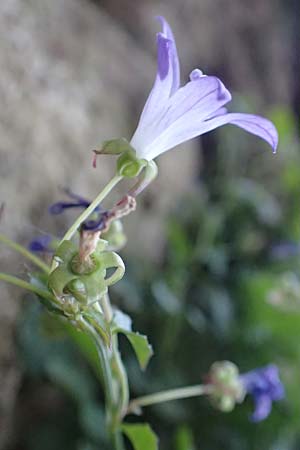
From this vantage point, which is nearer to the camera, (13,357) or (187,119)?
(187,119)

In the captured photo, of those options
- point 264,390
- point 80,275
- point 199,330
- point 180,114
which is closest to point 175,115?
point 180,114

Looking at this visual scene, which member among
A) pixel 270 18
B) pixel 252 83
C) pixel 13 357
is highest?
pixel 270 18

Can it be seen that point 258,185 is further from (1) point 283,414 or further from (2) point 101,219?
(2) point 101,219

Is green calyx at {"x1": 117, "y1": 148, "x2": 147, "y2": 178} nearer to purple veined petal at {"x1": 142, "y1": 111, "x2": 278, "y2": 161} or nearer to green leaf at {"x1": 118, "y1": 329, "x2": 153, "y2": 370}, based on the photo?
purple veined petal at {"x1": 142, "y1": 111, "x2": 278, "y2": 161}

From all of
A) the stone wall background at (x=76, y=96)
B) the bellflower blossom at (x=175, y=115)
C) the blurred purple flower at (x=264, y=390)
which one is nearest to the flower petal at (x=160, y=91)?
the bellflower blossom at (x=175, y=115)

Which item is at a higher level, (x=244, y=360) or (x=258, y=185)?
(x=258, y=185)

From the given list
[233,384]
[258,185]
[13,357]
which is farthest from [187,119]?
[258,185]

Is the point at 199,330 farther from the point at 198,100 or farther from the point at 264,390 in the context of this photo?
the point at 198,100
